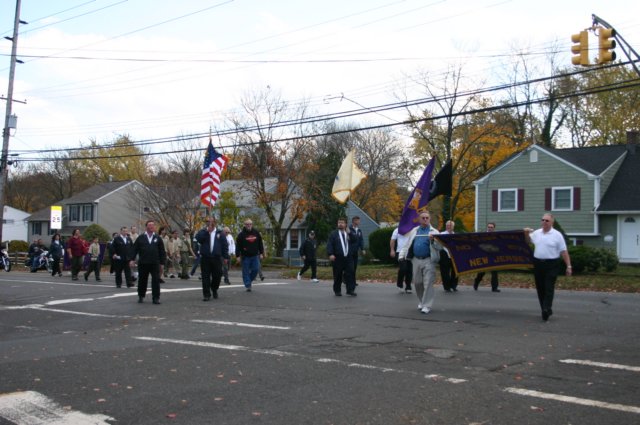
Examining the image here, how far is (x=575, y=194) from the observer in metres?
37.1

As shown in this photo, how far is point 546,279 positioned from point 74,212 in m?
64.0

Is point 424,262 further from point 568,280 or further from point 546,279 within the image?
point 568,280

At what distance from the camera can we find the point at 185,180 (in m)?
49.4

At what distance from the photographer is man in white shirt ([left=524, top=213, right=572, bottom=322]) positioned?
36.5ft

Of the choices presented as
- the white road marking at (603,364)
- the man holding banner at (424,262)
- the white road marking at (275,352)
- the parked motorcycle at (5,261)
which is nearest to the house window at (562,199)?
the man holding banner at (424,262)

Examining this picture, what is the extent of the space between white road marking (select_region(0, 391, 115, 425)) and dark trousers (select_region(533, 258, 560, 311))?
7743 millimetres

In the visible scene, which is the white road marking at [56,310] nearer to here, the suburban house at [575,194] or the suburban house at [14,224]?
the suburban house at [575,194]

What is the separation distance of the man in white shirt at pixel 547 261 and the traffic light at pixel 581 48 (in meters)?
6.90

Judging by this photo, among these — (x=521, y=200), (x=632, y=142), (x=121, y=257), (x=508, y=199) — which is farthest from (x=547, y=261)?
(x=632, y=142)

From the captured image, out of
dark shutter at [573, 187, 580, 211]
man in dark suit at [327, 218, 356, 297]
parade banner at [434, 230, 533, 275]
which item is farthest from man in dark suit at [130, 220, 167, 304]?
dark shutter at [573, 187, 580, 211]

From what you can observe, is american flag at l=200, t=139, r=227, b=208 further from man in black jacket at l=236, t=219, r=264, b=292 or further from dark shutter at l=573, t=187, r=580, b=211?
dark shutter at l=573, t=187, r=580, b=211

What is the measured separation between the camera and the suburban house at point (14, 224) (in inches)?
3004

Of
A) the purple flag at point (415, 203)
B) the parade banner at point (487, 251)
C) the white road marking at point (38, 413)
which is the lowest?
the white road marking at point (38, 413)

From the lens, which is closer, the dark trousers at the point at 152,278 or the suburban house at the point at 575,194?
the dark trousers at the point at 152,278
